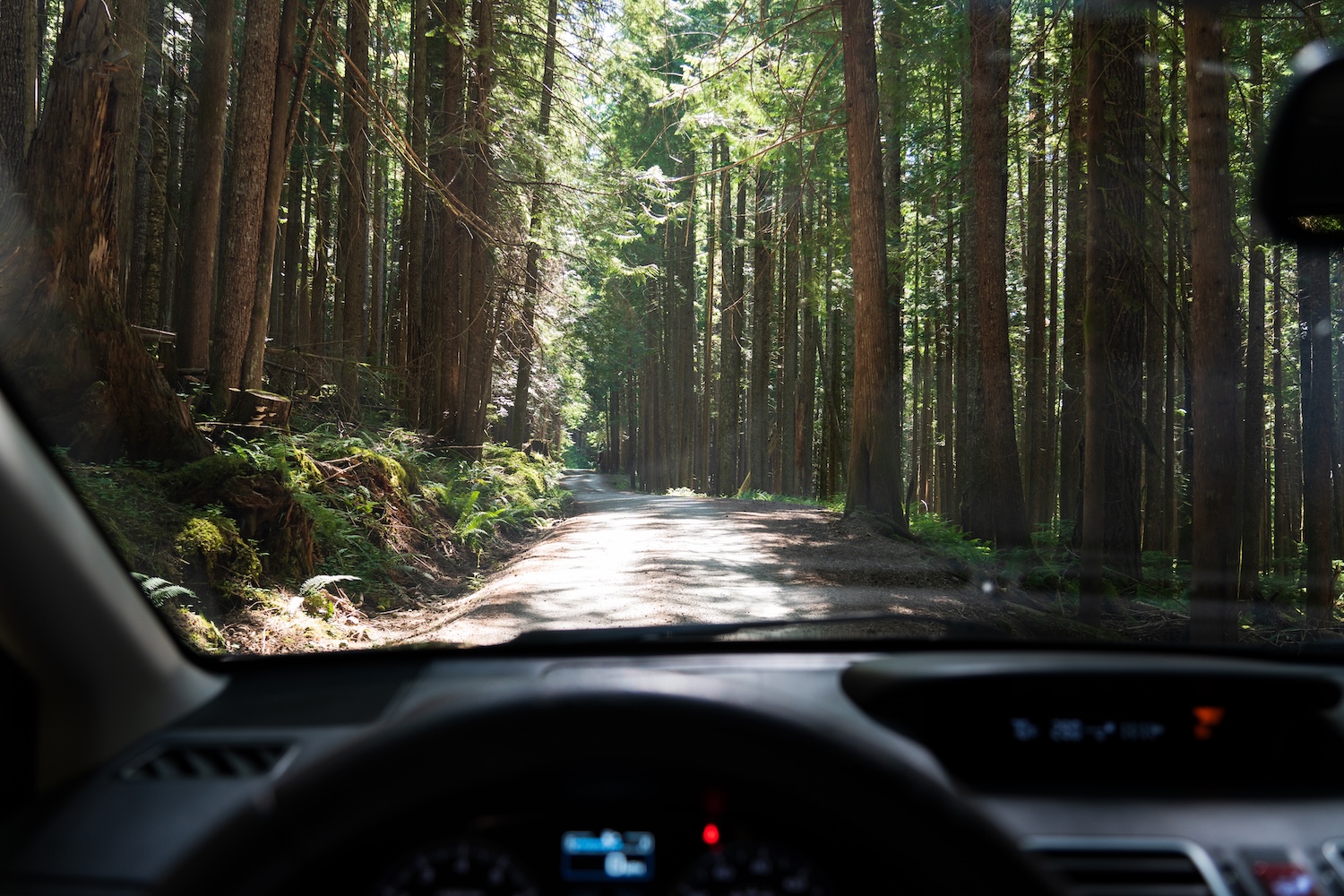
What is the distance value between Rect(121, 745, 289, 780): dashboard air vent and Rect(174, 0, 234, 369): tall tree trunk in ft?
33.7

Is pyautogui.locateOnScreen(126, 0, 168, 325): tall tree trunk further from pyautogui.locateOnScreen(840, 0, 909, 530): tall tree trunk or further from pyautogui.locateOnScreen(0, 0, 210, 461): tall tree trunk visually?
pyautogui.locateOnScreen(840, 0, 909, 530): tall tree trunk

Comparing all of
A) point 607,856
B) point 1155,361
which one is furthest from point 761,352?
point 607,856

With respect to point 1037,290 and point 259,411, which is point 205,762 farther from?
point 1037,290

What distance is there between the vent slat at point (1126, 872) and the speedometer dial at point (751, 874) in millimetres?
621

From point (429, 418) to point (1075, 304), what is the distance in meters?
12.1

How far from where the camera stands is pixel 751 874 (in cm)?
168

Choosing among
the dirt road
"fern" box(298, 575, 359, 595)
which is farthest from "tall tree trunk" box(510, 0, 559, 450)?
"fern" box(298, 575, 359, 595)

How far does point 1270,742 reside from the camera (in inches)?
91.7

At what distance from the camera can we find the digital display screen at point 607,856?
67.1 inches

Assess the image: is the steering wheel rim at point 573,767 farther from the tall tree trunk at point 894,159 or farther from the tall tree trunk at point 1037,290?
the tall tree trunk at point 894,159

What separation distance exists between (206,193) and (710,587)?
28.6 ft

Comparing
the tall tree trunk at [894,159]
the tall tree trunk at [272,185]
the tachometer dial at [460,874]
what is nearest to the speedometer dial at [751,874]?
the tachometer dial at [460,874]

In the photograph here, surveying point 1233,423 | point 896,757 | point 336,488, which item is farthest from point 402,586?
point 1233,423

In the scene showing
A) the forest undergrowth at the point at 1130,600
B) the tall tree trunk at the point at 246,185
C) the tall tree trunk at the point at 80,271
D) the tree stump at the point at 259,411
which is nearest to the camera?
the forest undergrowth at the point at 1130,600
